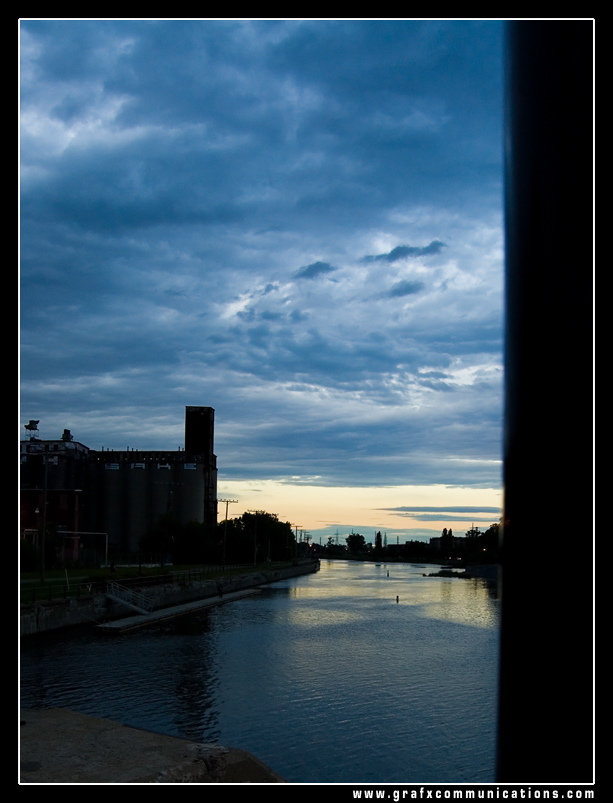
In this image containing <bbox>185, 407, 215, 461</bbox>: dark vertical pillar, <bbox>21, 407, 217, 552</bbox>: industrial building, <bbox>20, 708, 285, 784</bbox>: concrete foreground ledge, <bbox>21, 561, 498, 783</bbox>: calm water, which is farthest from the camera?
<bbox>185, 407, 215, 461</bbox>: dark vertical pillar

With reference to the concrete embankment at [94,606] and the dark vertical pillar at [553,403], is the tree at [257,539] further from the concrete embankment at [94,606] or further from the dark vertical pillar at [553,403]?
the dark vertical pillar at [553,403]

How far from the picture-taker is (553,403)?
4480mm

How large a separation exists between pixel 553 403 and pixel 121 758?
40.4 feet

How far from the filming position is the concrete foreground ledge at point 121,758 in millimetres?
12016

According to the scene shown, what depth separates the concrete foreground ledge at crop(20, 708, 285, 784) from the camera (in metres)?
12.0

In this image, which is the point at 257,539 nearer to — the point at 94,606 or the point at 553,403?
the point at 94,606

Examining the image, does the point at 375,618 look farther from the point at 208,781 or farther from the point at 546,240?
the point at 546,240

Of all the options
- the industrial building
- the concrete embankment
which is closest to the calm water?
the concrete embankment

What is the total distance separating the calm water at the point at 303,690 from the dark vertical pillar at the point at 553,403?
14.8 m

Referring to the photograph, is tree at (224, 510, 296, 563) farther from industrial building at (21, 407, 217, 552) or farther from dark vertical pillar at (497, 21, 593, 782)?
dark vertical pillar at (497, 21, 593, 782)

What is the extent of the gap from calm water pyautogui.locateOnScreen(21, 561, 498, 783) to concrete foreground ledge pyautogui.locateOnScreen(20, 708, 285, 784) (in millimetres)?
4503

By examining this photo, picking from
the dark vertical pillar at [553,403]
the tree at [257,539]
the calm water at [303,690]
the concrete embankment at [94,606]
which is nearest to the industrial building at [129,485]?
the tree at [257,539]

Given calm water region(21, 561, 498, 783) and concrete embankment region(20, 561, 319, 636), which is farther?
concrete embankment region(20, 561, 319, 636)
